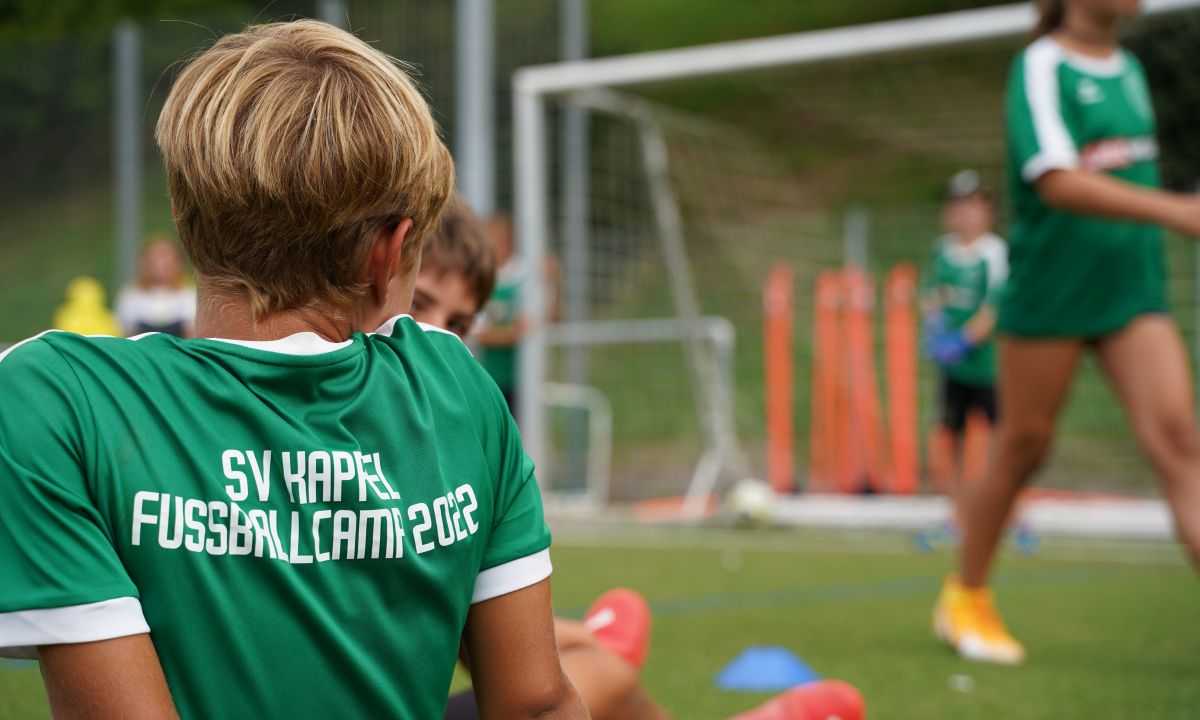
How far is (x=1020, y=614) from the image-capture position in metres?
5.42

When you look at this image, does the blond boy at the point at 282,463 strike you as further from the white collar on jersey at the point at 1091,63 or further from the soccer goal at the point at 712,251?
the soccer goal at the point at 712,251

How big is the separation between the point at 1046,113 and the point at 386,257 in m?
3.01

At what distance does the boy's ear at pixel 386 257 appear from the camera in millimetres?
1418

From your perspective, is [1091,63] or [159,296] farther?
[159,296]

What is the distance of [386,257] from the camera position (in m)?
1.44

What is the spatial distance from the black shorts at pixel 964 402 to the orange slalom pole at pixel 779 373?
358cm

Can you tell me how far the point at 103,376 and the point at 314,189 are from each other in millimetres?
241

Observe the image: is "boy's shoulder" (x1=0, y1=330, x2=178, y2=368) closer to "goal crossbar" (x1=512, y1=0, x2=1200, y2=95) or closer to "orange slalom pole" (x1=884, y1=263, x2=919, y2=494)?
"goal crossbar" (x1=512, y1=0, x2=1200, y2=95)

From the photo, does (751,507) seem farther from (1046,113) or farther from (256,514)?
(256,514)

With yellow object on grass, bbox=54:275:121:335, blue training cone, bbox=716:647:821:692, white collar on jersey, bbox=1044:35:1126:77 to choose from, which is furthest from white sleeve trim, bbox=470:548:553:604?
yellow object on grass, bbox=54:275:121:335

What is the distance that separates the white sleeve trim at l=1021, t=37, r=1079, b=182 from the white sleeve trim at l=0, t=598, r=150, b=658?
3233mm

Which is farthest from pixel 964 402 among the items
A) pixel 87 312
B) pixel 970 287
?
pixel 87 312

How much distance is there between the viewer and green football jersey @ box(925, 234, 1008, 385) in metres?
8.91

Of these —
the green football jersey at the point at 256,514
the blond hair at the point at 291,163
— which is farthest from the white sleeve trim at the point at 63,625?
the blond hair at the point at 291,163
